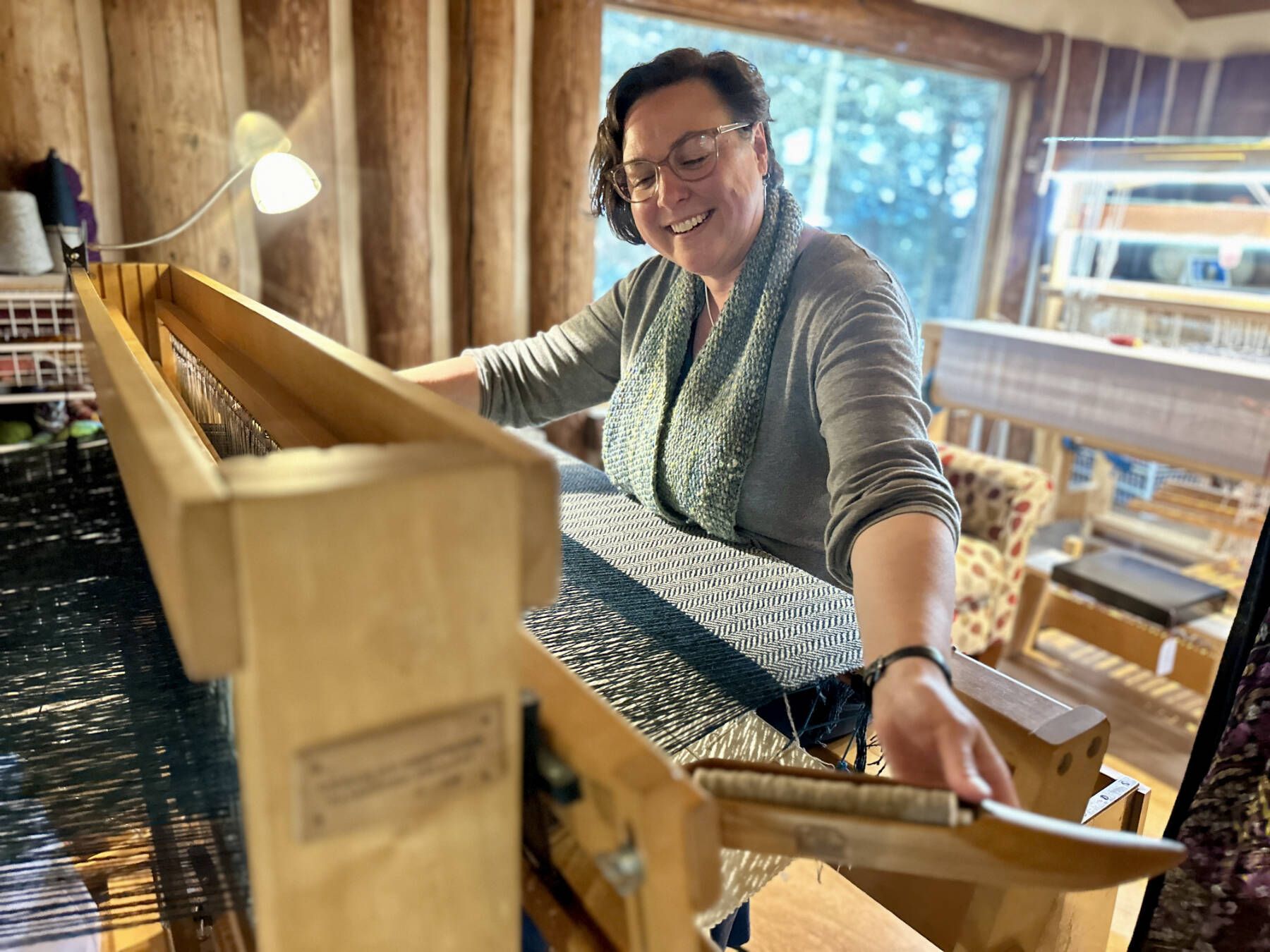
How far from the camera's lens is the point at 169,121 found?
6.98 ft

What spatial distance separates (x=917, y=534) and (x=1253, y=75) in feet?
16.7

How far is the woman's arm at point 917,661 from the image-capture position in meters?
0.52

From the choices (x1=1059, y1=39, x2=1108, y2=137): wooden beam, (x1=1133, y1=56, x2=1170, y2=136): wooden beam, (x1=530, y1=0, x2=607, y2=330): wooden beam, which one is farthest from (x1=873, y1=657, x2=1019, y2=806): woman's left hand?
(x1=1133, y1=56, x2=1170, y2=136): wooden beam

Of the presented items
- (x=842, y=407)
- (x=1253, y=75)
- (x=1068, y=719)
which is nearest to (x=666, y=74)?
(x=842, y=407)

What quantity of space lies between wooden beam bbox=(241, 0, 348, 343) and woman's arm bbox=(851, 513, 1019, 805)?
A: 2.08 m

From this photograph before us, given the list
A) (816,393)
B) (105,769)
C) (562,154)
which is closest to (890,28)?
(562,154)

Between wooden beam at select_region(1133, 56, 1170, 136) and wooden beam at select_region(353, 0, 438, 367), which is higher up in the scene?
wooden beam at select_region(1133, 56, 1170, 136)

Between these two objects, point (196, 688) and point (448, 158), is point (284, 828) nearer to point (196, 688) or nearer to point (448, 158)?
point (196, 688)

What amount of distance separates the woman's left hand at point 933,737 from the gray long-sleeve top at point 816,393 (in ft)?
0.65

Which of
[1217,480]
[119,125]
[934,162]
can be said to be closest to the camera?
[119,125]

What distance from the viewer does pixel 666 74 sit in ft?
3.67

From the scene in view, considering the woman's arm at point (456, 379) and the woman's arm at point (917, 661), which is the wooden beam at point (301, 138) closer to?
the woman's arm at point (456, 379)

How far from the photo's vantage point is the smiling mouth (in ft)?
3.77

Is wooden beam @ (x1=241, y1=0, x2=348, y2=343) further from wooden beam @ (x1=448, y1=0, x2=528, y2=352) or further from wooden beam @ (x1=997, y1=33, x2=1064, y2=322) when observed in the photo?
wooden beam @ (x1=997, y1=33, x2=1064, y2=322)
